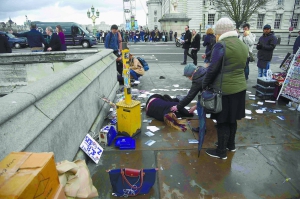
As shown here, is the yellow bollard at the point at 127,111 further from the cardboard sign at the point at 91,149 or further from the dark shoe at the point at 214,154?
the dark shoe at the point at 214,154

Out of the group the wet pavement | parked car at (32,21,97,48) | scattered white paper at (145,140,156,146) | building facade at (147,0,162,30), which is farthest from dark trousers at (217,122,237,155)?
building facade at (147,0,162,30)

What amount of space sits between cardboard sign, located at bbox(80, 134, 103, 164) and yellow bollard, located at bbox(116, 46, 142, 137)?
65 centimetres

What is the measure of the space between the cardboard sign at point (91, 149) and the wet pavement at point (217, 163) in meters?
0.09

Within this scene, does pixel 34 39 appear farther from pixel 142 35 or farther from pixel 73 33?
pixel 142 35

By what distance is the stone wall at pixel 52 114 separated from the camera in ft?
5.58

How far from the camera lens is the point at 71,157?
2.75 metres

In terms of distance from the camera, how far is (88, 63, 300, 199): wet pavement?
263 cm

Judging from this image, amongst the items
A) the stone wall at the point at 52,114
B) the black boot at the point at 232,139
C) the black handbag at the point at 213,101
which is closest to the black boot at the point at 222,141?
the black boot at the point at 232,139

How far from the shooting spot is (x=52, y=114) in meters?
2.23

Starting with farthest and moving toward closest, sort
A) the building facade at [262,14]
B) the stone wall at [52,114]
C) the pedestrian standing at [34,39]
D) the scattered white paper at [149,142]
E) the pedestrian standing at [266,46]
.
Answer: the building facade at [262,14] < the pedestrian standing at [34,39] < the pedestrian standing at [266,46] < the scattered white paper at [149,142] < the stone wall at [52,114]

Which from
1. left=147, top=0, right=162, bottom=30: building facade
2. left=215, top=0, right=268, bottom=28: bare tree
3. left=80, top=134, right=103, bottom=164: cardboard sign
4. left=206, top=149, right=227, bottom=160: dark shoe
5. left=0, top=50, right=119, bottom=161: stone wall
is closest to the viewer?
left=0, top=50, right=119, bottom=161: stone wall

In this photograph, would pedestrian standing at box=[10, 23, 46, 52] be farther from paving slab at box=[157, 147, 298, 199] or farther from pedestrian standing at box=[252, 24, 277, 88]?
pedestrian standing at box=[252, 24, 277, 88]

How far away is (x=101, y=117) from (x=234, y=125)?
2.53m

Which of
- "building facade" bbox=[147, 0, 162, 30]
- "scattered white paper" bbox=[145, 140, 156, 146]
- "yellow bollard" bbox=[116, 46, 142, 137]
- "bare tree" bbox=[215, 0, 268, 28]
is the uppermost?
"building facade" bbox=[147, 0, 162, 30]
